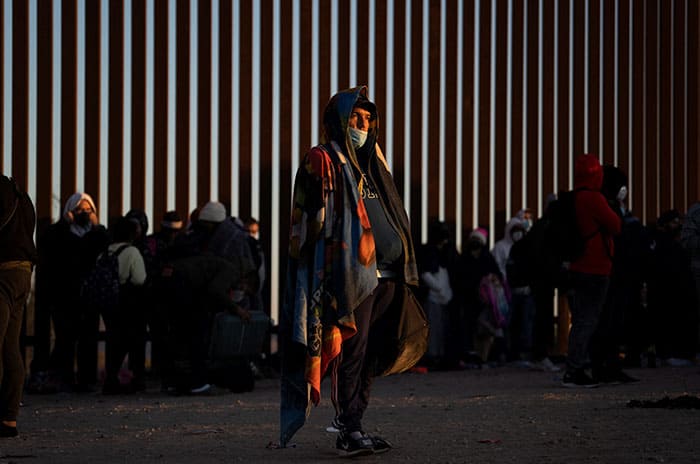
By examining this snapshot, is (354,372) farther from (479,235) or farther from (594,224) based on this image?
(479,235)

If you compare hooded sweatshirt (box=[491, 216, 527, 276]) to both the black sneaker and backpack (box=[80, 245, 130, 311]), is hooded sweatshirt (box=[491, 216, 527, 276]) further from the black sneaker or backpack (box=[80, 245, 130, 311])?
the black sneaker

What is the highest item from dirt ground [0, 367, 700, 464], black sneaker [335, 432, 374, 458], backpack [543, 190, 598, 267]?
backpack [543, 190, 598, 267]

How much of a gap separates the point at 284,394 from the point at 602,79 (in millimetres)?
9730

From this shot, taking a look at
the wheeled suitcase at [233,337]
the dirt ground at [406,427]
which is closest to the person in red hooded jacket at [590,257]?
the dirt ground at [406,427]

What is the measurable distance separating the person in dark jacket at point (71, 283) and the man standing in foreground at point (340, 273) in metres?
4.52

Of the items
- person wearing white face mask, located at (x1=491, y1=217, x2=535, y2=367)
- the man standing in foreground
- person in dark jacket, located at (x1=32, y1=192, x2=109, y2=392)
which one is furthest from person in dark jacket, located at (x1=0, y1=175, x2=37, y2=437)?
person wearing white face mask, located at (x1=491, y1=217, x2=535, y2=367)

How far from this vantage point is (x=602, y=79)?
15.3m

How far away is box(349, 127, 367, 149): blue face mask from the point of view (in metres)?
6.38

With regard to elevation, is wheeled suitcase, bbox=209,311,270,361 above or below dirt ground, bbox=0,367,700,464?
above

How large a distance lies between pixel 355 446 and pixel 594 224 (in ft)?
13.3

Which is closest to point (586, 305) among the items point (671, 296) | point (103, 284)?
point (103, 284)

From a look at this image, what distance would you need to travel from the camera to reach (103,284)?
1042 centimetres

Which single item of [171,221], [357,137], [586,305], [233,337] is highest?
[357,137]

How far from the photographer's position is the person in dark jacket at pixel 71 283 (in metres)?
10.6
